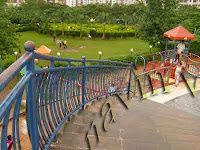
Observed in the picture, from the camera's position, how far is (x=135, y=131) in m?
3.95

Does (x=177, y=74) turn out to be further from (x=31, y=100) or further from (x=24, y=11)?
(x=24, y=11)

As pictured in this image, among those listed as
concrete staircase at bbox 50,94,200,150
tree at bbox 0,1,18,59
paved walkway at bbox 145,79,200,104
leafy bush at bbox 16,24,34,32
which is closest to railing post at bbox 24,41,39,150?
concrete staircase at bbox 50,94,200,150

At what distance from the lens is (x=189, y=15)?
106 feet

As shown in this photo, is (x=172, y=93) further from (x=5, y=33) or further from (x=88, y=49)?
(x=88, y=49)

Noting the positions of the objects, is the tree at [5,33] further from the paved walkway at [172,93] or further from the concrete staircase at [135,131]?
the concrete staircase at [135,131]

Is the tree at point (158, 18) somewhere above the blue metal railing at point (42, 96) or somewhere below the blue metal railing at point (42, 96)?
above

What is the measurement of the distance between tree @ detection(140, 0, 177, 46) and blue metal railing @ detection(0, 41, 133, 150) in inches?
522

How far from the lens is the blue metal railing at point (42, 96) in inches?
59.6

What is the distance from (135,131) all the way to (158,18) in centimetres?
1498

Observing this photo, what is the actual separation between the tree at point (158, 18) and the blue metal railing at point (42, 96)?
43.5 ft

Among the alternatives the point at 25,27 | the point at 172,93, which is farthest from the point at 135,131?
the point at 25,27

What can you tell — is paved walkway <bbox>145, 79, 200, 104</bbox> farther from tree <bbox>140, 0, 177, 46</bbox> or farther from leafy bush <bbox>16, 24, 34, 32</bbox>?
leafy bush <bbox>16, 24, 34, 32</bbox>

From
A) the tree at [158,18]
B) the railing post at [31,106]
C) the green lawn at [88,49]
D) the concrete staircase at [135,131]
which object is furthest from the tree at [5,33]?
the railing post at [31,106]

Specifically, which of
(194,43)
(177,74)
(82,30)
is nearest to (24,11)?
(82,30)
